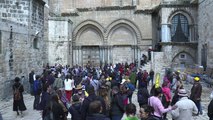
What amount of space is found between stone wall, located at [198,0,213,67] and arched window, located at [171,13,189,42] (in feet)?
5.57

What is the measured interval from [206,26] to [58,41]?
12097mm

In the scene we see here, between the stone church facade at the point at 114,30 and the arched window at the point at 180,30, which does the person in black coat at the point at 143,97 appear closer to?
the stone church facade at the point at 114,30

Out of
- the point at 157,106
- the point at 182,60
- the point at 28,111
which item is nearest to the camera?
the point at 157,106

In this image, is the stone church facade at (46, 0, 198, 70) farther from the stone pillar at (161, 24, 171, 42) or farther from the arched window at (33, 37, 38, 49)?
the arched window at (33, 37, 38, 49)

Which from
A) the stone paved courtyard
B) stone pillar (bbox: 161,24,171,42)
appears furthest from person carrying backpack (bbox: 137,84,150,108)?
stone pillar (bbox: 161,24,171,42)

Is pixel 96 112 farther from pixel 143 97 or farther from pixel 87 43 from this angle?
pixel 87 43

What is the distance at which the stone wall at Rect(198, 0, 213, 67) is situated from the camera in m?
20.5

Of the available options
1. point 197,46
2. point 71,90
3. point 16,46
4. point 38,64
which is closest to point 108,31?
point 197,46

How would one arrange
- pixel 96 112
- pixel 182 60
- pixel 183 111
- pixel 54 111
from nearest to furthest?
1. pixel 96 112
2. pixel 183 111
3. pixel 54 111
4. pixel 182 60

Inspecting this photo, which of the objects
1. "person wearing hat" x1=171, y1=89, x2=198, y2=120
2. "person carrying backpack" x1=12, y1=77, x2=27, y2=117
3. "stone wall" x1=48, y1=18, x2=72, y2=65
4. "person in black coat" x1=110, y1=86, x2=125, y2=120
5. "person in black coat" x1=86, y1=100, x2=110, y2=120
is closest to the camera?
"person in black coat" x1=86, y1=100, x2=110, y2=120

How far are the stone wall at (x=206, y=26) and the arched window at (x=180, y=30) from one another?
1.70 m

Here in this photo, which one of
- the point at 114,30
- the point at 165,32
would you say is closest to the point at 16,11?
the point at 165,32

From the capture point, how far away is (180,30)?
26.0m

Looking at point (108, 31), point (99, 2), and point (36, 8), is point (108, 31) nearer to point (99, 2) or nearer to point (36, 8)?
point (99, 2)
